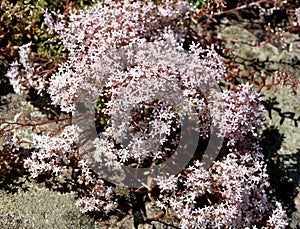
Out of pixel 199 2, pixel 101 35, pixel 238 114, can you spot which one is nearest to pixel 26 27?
pixel 101 35

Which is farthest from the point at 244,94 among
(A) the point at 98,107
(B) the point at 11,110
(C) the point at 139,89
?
Answer: (B) the point at 11,110

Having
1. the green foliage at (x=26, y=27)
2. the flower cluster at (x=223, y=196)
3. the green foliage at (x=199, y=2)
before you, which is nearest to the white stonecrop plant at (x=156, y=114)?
the flower cluster at (x=223, y=196)

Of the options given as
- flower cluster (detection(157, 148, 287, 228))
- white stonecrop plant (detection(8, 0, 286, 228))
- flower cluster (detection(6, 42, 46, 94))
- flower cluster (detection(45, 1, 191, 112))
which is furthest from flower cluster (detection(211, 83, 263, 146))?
flower cluster (detection(6, 42, 46, 94))

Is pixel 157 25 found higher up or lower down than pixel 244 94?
higher up

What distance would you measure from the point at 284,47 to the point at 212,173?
1478 mm

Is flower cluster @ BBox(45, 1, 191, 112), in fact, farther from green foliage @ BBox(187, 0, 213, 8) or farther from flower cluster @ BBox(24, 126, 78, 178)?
green foliage @ BBox(187, 0, 213, 8)

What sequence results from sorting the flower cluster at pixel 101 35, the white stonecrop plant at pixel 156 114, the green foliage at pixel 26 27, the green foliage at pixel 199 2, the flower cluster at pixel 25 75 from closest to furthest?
1. the white stonecrop plant at pixel 156 114
2. the flower cluster at pixel 101 35
3. the flower cluster at pixel 25 75
4. the green foliage at pixel 26 27
5. the green foliage at pixel 199 2

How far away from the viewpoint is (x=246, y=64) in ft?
12.9

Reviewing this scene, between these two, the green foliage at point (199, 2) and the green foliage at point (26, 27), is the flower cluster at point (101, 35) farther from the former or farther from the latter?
the green foliage at point (199, 2)

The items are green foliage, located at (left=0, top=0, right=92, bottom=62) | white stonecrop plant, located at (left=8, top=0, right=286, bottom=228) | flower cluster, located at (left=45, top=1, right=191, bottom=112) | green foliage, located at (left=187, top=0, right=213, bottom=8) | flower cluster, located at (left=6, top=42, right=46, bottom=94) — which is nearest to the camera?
white stonecrop plant, located at (left=8, top=0, right=286, bottom=228)

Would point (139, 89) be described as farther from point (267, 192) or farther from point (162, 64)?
point (267, 192)

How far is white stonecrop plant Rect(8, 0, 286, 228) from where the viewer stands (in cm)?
290

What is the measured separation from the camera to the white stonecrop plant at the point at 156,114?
2896 mm

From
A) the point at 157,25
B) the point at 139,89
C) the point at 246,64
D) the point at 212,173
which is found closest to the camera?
the point at 139,89
